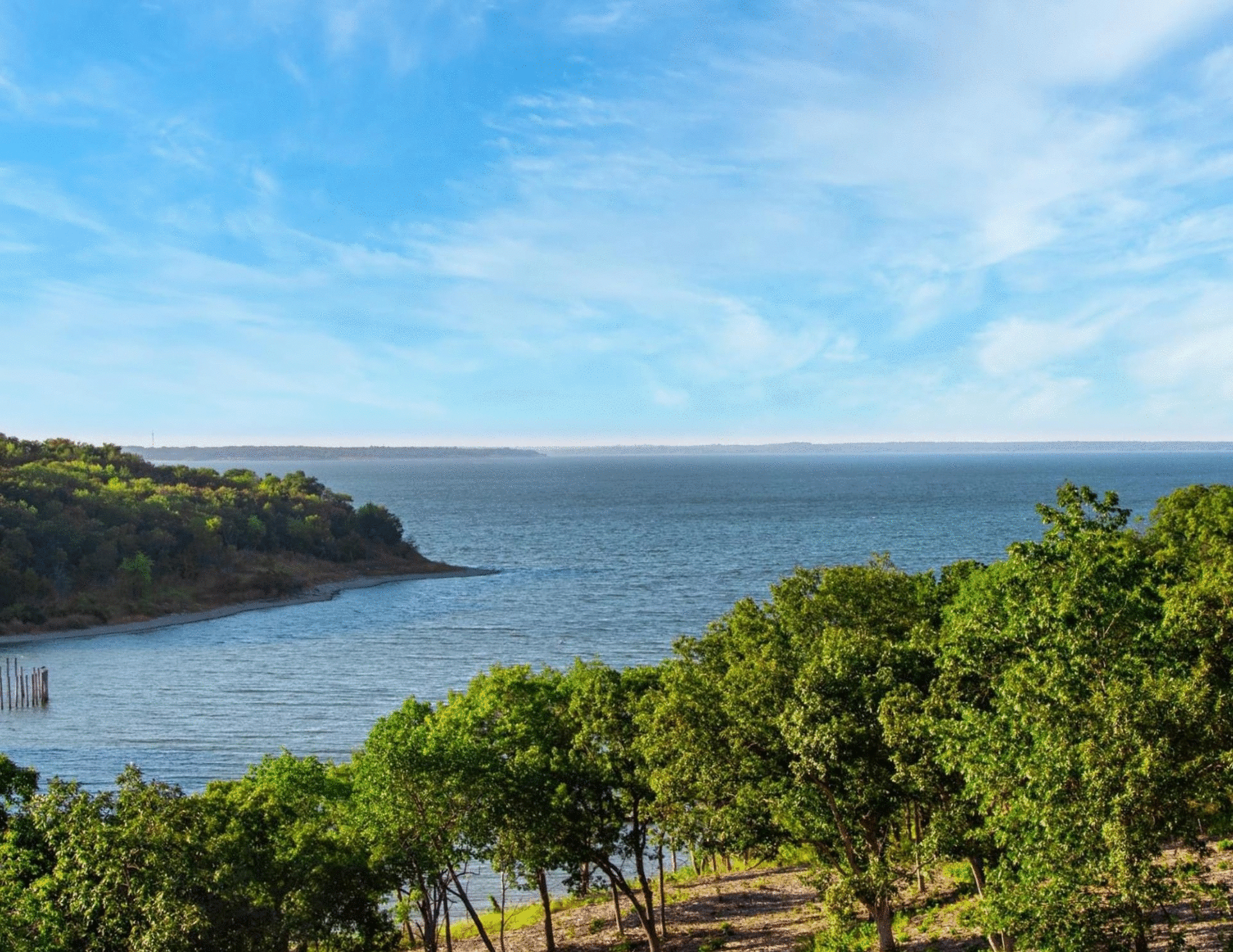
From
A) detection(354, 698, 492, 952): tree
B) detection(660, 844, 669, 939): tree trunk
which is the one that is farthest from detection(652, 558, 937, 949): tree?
detection(660, 844, 669, 939): tree trunk

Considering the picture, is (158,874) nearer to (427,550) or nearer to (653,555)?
(653,555)

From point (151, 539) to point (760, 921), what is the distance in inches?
4322

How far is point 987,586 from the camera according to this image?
29.8 m

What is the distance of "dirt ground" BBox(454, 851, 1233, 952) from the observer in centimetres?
2277

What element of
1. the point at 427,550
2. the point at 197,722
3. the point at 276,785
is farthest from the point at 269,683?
the point at 427,550

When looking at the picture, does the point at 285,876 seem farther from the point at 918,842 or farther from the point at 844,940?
the point at 918,842

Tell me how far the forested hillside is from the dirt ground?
8677 centimetres

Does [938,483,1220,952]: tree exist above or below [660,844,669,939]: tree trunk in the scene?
above

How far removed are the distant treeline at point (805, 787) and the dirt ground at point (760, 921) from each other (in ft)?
3.05

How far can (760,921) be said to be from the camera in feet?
102

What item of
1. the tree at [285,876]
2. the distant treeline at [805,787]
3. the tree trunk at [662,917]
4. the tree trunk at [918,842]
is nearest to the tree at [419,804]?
the distant treeline at [805,787]

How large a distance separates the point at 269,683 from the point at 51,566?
55.1 metres

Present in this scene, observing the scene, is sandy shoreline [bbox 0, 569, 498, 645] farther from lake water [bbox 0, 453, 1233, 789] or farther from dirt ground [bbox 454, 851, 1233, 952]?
dirt ground [bbox 454, 851, 1233, 952]

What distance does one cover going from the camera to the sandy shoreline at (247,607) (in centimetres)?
9869
